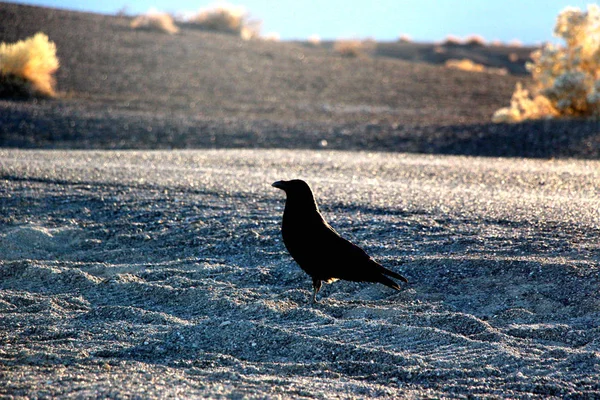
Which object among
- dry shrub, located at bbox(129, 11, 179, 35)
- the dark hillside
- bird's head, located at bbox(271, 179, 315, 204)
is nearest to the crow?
bird's head, located at bbox(271, 179, 315, 204)

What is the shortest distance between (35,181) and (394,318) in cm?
602

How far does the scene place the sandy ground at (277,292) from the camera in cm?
439

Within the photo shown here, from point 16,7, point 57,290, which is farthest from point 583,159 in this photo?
point 16,7

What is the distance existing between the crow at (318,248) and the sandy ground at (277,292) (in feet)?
1.02

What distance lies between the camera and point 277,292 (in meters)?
6.21

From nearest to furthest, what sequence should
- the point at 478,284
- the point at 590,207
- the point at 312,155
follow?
the point at 478,284
the point at 590,207
the point at 312,155

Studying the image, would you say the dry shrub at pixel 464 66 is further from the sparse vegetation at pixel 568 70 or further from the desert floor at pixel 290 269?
the desert floor at pixel 290 269

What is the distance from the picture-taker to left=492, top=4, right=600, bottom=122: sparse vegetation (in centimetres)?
1861

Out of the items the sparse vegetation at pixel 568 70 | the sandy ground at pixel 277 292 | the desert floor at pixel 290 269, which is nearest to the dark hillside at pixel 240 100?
the desert floor at pixel 290 269

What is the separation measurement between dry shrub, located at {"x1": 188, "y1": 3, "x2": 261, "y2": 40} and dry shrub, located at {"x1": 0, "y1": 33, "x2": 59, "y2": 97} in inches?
819

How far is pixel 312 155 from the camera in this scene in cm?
1409

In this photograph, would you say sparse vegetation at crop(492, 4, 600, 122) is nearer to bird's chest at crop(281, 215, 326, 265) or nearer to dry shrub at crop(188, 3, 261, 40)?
bird's chest at crop(281, 215, 326, 265)

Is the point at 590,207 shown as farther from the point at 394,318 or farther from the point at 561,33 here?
the point at 561,33

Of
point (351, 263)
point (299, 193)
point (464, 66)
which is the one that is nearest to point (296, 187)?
point (299, 193)
